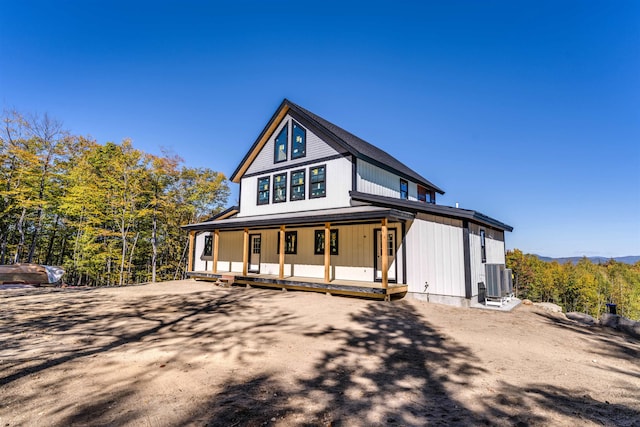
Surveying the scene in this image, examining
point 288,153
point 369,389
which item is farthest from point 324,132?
point 369,389

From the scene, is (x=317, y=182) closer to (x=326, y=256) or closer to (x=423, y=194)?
(x=326, y=256)

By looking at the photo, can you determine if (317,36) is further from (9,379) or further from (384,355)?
(9,379)

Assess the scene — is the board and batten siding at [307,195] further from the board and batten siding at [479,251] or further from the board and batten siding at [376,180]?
the board and batten siding at [479,251]

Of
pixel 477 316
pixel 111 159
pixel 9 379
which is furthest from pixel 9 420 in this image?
pixel 111 159

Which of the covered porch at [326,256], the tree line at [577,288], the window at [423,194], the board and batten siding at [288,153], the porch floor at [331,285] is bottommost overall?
the tree line at [577,288]

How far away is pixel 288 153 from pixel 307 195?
106 inches

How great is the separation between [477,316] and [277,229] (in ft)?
31.6

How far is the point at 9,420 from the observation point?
2904 millimetres

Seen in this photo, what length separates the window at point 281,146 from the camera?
15583 millimetres

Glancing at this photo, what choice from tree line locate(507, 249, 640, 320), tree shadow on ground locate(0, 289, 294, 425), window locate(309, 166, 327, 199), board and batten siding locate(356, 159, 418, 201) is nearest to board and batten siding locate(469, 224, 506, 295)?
board and batten siding locate(356, 159, 418, 201)

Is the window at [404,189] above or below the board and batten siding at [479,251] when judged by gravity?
above

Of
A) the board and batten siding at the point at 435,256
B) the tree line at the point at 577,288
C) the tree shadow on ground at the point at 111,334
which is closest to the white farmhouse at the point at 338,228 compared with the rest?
the board and batten siding at the point at 435,256

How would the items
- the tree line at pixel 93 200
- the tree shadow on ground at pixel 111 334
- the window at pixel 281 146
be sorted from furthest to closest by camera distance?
the tree line at pixel 93 200 < the window at pixel 281 146 < the tree shadow on ground at pixel 111 334

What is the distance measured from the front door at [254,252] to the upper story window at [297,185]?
10.5 ft
